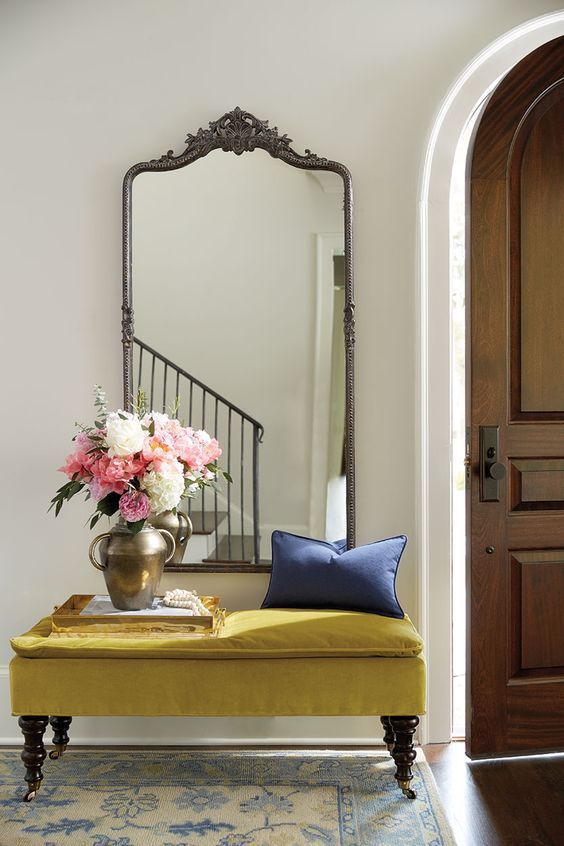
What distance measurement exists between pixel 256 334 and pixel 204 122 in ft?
2.70

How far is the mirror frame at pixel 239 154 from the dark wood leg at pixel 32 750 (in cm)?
115

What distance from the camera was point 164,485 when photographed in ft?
8.57

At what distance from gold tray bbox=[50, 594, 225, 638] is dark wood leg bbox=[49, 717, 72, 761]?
51cm

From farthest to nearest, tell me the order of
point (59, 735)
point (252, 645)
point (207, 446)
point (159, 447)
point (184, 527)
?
point (184, 527) → point (59, 735) → point (207, 446) → point (159, 447) → point (252, 645)

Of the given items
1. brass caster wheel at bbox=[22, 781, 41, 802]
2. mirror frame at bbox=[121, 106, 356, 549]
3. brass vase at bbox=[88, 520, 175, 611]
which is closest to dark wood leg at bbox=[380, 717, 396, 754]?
mirror frame at bbox=[121, 106, 356, 549]

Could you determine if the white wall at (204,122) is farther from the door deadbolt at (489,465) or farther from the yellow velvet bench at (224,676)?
the yellow velvet bench at (224,676)

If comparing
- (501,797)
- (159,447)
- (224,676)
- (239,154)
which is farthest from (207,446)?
(501,797)

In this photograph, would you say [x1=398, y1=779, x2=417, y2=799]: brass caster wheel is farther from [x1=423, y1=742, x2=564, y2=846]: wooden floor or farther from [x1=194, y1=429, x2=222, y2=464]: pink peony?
[x1=194, y1=429, x2=222, y2=464]: pink peony

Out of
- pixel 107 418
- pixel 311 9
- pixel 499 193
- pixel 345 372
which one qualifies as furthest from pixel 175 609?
pixel 311 9

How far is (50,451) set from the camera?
10.3ft

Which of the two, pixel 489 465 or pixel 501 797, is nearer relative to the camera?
pixel 501 797

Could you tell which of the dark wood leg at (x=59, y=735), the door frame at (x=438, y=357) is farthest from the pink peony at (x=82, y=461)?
the door frame at (x=438, y=357)

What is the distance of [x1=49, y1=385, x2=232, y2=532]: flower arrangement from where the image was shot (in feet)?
8.50

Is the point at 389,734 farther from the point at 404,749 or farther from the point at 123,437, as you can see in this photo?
the point at 123,437
